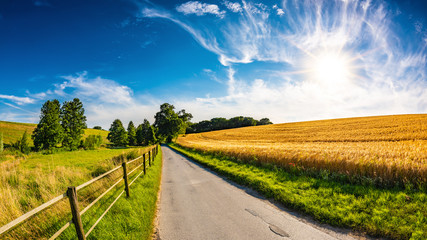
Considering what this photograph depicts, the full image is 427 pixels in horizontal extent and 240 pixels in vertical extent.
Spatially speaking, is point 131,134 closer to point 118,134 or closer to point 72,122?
point 118,134

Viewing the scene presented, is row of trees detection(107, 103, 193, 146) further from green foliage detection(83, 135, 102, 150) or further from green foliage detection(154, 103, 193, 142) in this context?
green foliage detection(83, 135, 102, 150)

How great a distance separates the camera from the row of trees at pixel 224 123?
4235 inches

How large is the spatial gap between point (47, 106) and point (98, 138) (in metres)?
14.4

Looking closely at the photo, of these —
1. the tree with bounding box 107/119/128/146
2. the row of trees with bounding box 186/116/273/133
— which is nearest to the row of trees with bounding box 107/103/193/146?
the tree with bounding box 107/119/128/146

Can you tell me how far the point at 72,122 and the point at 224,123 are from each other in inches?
3228

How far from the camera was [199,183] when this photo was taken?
8789mm

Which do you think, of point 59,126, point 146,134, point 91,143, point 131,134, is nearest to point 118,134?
point 131,134

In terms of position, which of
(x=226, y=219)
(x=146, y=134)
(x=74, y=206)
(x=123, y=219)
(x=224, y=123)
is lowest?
(x=226, y=219)

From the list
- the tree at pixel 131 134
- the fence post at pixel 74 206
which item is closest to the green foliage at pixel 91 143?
the tree at pixel 131 134

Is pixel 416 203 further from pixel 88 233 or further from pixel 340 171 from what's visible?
pixel 88 233

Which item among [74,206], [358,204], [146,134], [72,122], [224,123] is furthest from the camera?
[224,123]

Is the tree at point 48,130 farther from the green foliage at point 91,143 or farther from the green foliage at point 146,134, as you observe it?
the green foliage at point 146,134

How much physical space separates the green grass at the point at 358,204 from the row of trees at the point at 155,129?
50.9 meters

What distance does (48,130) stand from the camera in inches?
1373
